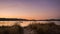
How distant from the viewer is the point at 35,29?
1.72 metres

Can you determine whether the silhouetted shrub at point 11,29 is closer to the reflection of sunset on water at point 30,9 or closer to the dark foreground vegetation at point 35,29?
the dark foreground vegetation at point 35,29

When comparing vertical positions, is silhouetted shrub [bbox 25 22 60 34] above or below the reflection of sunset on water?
below

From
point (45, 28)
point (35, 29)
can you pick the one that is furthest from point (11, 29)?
point (45, 28)

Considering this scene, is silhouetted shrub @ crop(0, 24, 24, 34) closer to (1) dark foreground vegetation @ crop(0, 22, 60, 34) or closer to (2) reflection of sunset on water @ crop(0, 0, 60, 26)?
(1) dark foreground vegetation @ crop(0, 22, 60, 34)

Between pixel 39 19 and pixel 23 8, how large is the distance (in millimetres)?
234

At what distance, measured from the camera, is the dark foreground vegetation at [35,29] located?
170 centimetres

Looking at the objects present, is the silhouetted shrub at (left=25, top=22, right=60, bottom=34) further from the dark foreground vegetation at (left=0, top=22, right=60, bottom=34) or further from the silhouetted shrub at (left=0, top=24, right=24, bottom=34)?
the silhouetted shrub at (left=0, top=24, right=24, bottom=34)

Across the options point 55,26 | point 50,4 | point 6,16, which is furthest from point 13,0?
point 55,26

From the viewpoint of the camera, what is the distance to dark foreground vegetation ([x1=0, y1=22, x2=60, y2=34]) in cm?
170

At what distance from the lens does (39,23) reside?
171 cm

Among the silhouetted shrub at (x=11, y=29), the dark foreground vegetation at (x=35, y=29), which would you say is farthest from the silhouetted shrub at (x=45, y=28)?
the silhouetted shrub at (x=11, y=29)

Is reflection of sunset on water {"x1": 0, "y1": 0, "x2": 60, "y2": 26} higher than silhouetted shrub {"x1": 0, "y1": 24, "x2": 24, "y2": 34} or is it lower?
higher

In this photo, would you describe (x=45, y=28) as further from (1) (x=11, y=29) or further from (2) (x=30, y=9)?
(1) (x=11, y=29)

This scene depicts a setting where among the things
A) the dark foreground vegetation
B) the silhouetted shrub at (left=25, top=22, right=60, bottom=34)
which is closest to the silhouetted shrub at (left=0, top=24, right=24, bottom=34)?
the dark foreground vegetation
